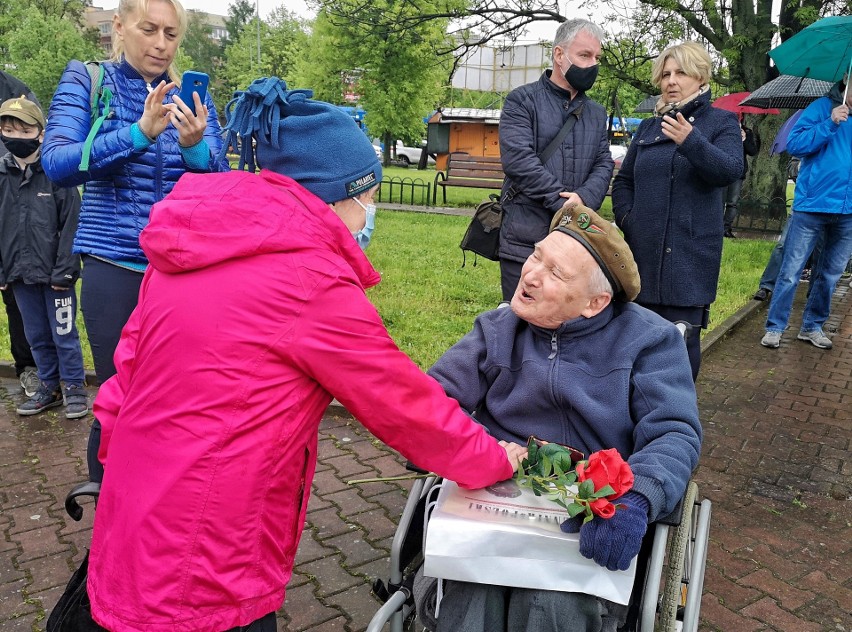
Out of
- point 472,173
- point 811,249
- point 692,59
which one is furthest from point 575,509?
point 472,173

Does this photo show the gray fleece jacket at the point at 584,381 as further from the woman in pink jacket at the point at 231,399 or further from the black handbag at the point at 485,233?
the black handbag at the point at 485,233

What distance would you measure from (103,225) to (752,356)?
5432 millimetres

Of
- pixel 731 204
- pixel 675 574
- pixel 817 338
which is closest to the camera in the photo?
pixel 675 574

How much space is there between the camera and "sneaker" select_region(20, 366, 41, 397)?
5.07m

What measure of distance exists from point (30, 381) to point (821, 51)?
6715 millimetres

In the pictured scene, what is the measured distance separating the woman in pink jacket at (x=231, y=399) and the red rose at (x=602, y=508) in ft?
1.26

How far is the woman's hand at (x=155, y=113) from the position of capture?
2.61 metres

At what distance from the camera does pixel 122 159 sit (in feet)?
8.91

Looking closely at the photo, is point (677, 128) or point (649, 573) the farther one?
point (677, 128)

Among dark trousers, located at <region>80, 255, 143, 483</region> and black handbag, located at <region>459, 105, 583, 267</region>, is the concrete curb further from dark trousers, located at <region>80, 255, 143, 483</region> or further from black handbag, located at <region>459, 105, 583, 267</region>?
dark trousers, located at <region>80, 255, 143, 483</region>

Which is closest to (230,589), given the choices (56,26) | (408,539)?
(408,539)

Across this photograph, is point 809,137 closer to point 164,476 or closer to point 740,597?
point 740,597

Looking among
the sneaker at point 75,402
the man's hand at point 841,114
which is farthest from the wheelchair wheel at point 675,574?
the man's hand at point 841,114

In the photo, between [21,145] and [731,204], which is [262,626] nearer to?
[21,145]
